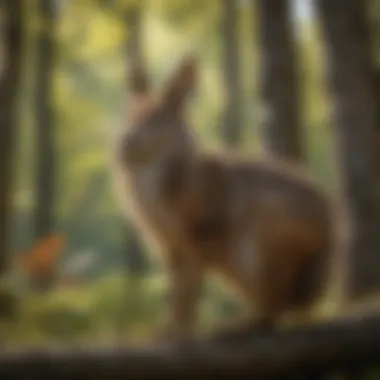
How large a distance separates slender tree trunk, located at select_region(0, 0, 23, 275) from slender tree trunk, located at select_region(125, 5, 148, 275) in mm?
218

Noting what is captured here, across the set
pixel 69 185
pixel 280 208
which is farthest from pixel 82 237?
pixel 280 208

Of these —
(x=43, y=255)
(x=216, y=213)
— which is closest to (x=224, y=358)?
(x=216, y=213)

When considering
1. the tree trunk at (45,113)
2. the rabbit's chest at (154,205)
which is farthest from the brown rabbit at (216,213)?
the tree trunk at (45,113)

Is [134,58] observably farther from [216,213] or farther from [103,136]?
[216,213]

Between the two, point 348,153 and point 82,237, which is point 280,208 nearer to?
point 348,153

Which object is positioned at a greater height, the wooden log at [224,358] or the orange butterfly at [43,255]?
the orange butterfly at [43,255]

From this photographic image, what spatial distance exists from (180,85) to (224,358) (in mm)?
506

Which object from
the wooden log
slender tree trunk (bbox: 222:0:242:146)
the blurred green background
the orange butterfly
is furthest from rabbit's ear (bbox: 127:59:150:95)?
the wooden log

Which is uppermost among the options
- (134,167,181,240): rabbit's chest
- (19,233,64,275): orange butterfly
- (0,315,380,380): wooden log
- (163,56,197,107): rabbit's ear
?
(163,56,197,107): rabbit's ear

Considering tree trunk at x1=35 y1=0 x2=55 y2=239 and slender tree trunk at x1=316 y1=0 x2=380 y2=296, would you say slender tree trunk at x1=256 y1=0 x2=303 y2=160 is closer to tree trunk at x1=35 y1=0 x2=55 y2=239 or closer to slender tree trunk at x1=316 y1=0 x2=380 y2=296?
slender tree trunk at x1=316 y1=0 x2=380 y2=296

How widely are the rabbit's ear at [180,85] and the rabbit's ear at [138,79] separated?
0.15 feet

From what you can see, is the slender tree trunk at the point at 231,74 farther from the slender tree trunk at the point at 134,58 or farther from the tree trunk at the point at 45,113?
the tree trunk at the point at 45,113

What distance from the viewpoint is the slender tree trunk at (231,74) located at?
5.87 feet

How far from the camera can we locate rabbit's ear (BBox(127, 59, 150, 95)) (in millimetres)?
1807
